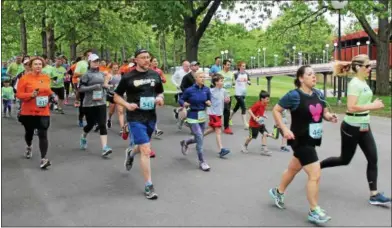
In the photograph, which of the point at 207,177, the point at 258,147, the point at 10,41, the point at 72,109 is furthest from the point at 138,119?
the point at 10,41

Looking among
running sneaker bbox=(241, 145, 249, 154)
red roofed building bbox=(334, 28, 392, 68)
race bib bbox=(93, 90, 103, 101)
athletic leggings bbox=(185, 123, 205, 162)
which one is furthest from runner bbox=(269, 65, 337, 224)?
red roofed building bbox=(334, 28, 392, 68)

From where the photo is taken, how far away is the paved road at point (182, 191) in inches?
195

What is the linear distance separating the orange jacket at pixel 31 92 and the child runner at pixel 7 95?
7.32 metres

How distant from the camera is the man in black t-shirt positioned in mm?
6000

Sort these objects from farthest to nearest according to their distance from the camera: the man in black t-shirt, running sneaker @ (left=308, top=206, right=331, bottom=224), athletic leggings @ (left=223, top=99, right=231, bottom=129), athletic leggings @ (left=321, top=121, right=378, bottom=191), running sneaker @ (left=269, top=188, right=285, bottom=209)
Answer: athletic leggings @ (left=223, top=99, right=231, bottom=129)
the man in black t-shirt
running sneaker @ (left=269, top=188, right=285, bottom=209)
running sneaker @ (left=308, top=206, right=331, bottom=224)
athletic leggings @ (left=321, top=121, right=378, bottom=191)

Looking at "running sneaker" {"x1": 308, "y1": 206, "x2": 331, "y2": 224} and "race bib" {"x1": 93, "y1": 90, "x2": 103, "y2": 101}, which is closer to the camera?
"running sneaker" {"x1": 308, "y1": 206, "x2": 331, "y2": 224}

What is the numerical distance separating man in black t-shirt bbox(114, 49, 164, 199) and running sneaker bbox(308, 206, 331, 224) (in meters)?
1.98

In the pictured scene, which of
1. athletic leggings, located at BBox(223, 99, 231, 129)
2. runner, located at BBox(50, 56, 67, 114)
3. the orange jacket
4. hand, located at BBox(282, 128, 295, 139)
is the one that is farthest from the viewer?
runner, located at BBox(50, 56, 67, 114)

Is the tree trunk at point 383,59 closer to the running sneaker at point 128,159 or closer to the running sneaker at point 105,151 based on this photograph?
the running sneaker at point 105,151

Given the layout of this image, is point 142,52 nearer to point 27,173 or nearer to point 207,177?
point 207,177

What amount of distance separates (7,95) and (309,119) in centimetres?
1158

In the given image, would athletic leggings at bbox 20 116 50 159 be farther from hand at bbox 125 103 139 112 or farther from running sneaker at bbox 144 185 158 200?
running sneaker at bbox 144 185 158 200

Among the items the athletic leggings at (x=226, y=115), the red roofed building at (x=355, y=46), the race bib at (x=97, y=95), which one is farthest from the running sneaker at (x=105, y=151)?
the red roofed building at (x=355, y=46)

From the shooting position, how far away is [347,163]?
4.73 m
